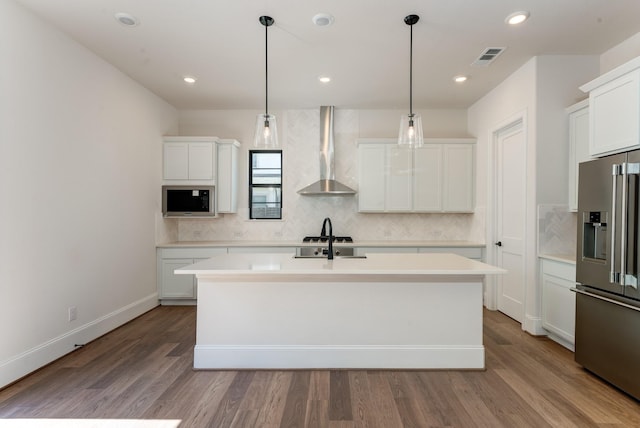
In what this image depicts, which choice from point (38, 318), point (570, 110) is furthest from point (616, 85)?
point (38, 318)

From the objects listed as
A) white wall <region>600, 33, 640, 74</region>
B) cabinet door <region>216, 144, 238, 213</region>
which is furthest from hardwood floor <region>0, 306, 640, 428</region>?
white wall <region>600, 33, 640, 74</region>

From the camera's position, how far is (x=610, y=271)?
2.30m

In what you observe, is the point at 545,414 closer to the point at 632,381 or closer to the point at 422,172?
the point at 632,381

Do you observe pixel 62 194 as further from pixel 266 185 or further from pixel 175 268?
pixel 266 185

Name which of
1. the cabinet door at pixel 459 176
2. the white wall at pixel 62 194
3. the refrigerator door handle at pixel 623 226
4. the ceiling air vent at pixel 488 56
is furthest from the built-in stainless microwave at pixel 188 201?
the refrigerator door handle at pixel 623 226

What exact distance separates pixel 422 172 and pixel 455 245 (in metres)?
1.13

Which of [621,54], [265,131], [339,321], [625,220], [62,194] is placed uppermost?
[621,54]

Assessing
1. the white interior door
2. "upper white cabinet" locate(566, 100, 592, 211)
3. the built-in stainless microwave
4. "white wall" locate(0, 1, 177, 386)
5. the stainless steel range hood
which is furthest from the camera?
the stainless steel range hood

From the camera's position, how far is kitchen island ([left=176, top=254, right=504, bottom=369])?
2.65 m

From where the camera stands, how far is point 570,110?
10.6 feet

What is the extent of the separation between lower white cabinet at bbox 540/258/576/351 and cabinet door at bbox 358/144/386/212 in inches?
85.2

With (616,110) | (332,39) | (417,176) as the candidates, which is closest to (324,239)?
(417,176)

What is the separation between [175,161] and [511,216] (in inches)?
173

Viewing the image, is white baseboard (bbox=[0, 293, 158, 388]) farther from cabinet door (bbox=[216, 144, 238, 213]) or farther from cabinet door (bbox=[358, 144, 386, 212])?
cabinet door (bbox=[358, 144, 386, 212])
